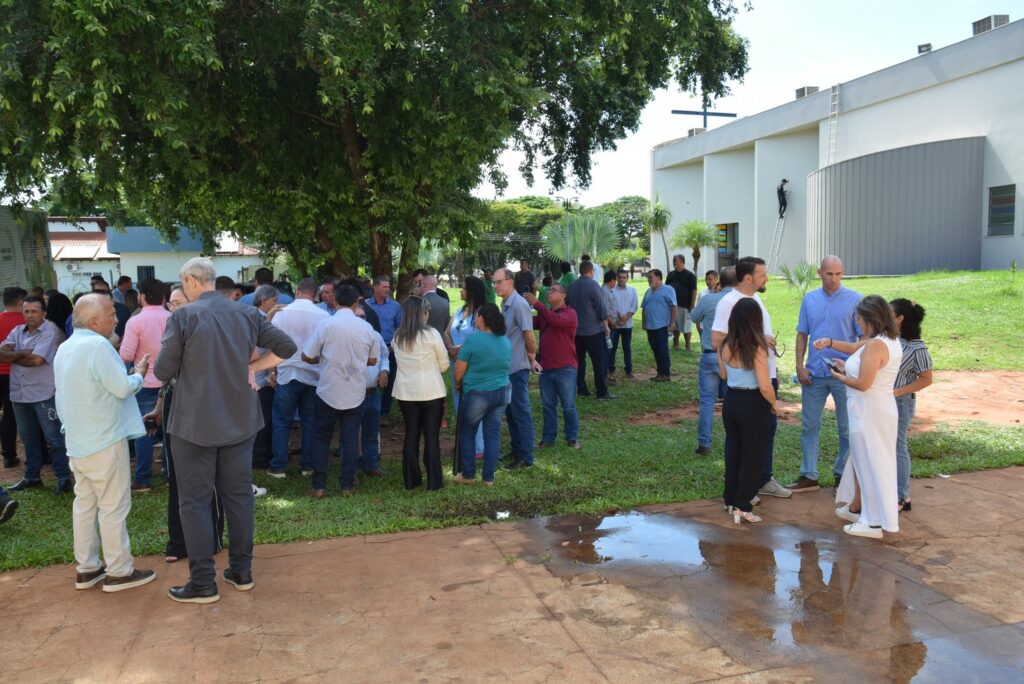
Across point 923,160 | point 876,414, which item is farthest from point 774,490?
point 923,160

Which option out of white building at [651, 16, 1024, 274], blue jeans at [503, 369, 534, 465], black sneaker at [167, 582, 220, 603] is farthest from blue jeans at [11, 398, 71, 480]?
white building at [651, 16, 1024, 274]

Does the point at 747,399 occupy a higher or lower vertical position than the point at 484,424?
higher

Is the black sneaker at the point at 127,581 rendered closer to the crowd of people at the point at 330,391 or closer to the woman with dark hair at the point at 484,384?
the crowd of people at the point at 330,391

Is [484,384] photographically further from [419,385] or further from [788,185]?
[788,185]

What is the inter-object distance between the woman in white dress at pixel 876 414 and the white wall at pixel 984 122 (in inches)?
888

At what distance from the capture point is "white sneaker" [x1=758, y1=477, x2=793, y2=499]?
21.1 feet

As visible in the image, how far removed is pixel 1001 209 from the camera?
25109 millimetres

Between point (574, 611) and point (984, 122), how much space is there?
27266 mm

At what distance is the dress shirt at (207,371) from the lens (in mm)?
4438

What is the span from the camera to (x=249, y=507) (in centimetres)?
469

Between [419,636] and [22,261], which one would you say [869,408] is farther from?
[22,261]

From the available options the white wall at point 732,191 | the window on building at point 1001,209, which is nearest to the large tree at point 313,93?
the window on building at point 1001,209

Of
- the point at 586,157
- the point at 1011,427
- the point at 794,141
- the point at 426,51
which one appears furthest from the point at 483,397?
the point at 794,141

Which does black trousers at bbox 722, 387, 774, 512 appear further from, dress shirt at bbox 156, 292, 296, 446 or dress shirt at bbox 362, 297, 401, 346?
dress shirt at bbox 362, 297, 401, 346
